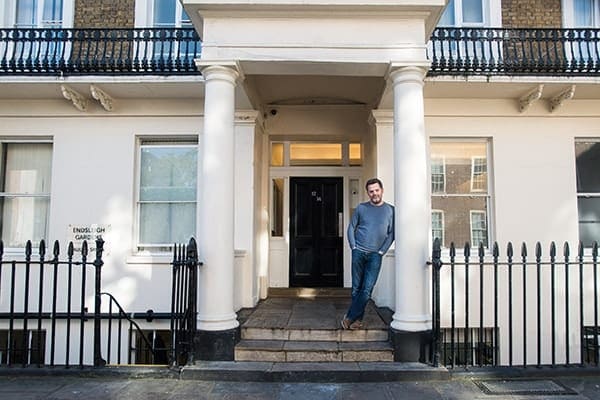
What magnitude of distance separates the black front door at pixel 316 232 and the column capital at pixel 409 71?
3.67 m

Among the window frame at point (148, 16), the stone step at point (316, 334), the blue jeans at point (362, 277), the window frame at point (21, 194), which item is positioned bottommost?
the stone step at point (316, 334)

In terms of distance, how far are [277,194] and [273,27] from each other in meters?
4.01

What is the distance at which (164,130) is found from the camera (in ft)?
24.6

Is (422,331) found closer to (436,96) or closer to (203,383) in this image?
(203,383)

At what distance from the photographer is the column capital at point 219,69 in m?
5.12

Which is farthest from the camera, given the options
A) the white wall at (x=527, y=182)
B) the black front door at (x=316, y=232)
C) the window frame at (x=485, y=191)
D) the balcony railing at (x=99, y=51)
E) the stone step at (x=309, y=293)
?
the black front door at (x=316, y=232)

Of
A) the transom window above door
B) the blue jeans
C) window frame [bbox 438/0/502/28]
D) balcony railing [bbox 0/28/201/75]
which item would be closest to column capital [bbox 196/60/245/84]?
balcony railing [bbox 0/28/201/75]

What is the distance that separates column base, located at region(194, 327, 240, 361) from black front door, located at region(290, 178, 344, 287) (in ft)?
11.7

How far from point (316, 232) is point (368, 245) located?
3.35 m

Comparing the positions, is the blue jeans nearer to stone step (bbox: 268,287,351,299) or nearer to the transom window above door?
stone step (bbox: 268,287,351,299)

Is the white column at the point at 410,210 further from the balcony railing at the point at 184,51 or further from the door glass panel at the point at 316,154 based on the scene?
the door glass panel at the point at 316,154

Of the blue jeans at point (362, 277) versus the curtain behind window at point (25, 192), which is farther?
the curtain behind window at point (25, 192)

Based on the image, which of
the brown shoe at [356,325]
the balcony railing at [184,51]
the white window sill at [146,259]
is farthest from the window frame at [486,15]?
the white window sill at [146,259]

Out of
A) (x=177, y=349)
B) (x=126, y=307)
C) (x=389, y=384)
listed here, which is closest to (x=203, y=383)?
(x=177, y=349)
